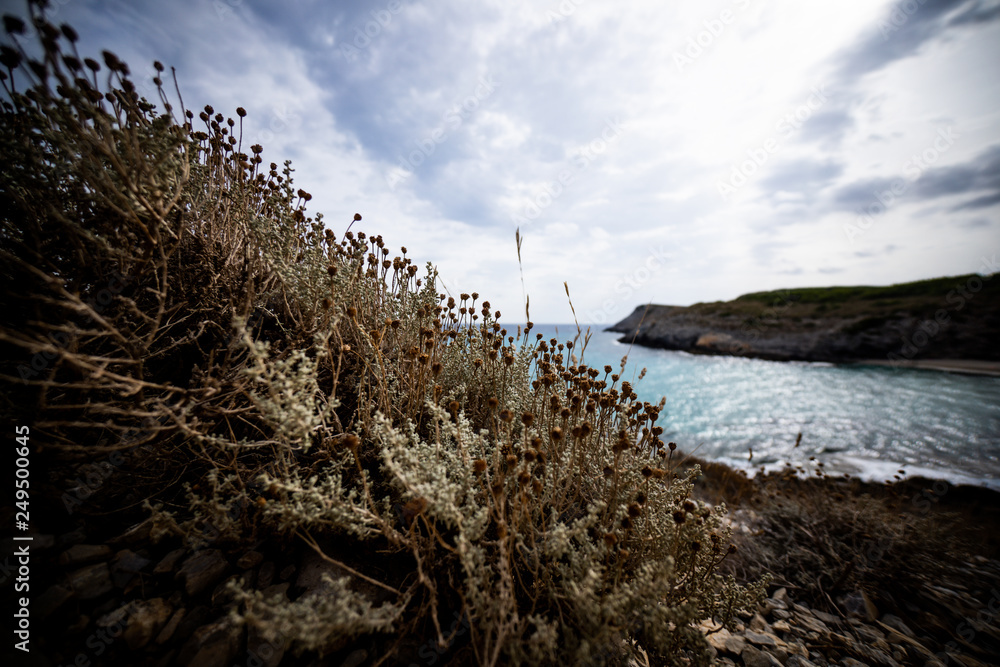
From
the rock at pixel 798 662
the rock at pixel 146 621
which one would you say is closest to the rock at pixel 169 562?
the rock at pixel 146 621

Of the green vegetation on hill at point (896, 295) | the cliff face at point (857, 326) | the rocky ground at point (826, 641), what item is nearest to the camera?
the rocky ground at point (826, 641)

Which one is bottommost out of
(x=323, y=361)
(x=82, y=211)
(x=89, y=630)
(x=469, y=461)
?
(x=89, y=630)

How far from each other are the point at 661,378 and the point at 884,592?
64.9 ft

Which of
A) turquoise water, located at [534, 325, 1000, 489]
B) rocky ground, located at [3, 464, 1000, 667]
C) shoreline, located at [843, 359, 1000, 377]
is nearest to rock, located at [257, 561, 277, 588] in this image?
rocky ground, located at [3, 464, 1000, 667]

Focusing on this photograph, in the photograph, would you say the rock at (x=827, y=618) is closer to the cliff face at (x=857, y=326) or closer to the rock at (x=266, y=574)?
the rock at (x=266, y=574)

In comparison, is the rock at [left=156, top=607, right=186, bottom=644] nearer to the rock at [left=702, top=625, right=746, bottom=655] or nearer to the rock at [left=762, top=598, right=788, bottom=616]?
the rock at [left=702, top=625, right=746, bottom=655]

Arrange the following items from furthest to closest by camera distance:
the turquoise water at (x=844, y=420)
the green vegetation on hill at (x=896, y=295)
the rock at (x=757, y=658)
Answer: the green vegetation on hill at (x=896, y=295), the turquoise water at (x=844, y=420), the rock at (x=757, y=658)

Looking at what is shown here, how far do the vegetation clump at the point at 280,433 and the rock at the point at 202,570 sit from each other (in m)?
0.07

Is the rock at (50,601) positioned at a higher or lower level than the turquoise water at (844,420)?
higher

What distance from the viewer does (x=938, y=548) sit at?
11.0 ft

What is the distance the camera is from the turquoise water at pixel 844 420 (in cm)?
863

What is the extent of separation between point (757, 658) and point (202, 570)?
10.4 feet

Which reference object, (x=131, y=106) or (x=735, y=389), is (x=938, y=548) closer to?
(x=131, y=106)

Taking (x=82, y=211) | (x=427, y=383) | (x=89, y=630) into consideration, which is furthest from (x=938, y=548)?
(x=82, y=211)
